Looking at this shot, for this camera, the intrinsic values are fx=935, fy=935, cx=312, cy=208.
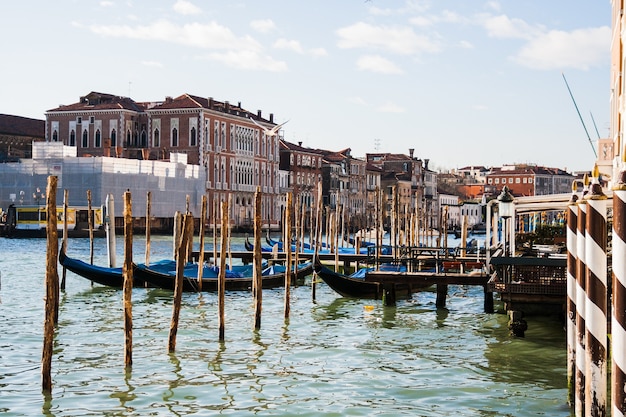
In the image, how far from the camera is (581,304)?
15.7ft

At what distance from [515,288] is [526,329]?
126cm

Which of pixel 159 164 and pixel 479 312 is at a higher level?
pixel 159 164

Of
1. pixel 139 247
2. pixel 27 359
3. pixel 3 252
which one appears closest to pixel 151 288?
pixel 27 359

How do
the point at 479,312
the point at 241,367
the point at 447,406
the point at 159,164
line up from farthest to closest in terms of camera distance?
the point at 159,164 < the point at 479,312 < the point at 241,367 < the point at 447,406

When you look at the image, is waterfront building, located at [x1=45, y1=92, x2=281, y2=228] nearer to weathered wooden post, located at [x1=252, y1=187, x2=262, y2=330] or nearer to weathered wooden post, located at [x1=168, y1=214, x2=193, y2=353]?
weathered wooden post, located at [x1=252, y1=187, x2=262, y2=330]

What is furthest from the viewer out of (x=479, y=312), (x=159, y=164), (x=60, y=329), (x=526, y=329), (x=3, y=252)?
(x=159, y=164)

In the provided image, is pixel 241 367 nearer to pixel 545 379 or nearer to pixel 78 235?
pixel 545 379

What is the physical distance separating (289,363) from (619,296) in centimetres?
604

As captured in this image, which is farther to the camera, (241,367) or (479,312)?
(479,312)

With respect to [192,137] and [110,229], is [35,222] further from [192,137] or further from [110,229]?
[110,229]

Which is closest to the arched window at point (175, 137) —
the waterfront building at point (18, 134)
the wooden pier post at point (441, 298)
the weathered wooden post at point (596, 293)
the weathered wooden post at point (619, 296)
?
the waterfront building at point (18, 134)

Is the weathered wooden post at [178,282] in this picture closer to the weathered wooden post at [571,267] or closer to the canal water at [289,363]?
the canal water at [289,363]

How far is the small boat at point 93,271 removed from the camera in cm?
1522

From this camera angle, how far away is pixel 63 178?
40.5 metres
